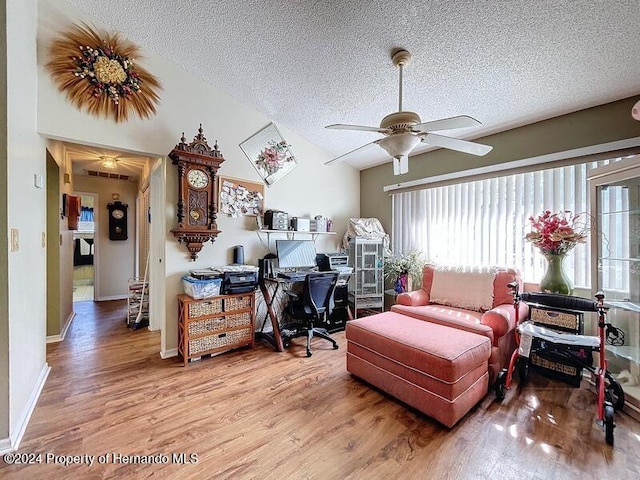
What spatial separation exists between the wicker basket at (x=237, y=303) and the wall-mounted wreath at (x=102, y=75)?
2005 millimetres

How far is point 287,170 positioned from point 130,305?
9.46 ft

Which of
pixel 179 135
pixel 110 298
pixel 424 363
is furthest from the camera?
pixel 110 298

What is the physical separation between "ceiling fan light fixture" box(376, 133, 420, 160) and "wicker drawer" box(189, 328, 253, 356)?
233 cm

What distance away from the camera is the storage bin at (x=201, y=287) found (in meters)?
2.69

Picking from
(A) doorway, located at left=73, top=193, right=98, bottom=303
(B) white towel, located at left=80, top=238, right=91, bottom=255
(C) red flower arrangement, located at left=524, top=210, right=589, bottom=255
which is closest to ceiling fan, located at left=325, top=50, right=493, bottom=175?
(C) red flower arrangement, located at left=524, top=210, right=589, bottom=255

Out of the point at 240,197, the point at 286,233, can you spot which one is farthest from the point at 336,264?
the point at 240,197

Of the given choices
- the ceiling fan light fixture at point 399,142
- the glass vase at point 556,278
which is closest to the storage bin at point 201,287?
the ceiling fan light fixture at point 399,142

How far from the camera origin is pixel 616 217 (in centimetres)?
228

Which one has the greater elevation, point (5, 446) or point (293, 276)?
point (293, 276)

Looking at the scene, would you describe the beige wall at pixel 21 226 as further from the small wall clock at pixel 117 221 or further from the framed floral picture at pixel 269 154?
the small wall clock at pixel 117 221

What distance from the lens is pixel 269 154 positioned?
356 cm

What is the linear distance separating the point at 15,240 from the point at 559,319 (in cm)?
393

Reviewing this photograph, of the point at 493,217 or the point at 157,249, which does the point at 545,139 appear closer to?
the point at 493,217

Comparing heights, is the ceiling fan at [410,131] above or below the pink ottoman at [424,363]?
above
